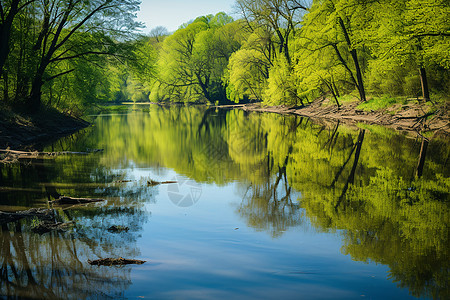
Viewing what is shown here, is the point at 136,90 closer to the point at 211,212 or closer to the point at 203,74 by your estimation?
the point at 203,74

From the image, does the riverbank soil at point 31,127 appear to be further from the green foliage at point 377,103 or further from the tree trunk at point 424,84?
the green foliage at point 377,103

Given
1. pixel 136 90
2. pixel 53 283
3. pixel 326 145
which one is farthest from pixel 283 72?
pixel 136 90

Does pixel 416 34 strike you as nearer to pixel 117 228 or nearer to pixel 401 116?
pixel 401 116

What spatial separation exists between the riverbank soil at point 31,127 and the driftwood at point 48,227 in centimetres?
1190

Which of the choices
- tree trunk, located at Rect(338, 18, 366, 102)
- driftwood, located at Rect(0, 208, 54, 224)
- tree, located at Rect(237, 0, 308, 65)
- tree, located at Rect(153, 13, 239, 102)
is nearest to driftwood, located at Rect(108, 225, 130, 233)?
driftwood, located at Rect(0, 208, 54, 224)

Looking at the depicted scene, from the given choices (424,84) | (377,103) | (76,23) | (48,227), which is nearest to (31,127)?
(76,23)

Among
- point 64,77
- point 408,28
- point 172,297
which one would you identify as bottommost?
point 172,297

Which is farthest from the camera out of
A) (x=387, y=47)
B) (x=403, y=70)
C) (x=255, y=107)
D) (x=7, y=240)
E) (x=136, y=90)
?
(x=136, y=90)

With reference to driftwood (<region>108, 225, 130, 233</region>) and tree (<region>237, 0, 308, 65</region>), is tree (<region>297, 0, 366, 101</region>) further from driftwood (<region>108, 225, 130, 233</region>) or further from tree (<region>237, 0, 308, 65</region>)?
driftwood (<region>108, 225, 130, 233</region>)

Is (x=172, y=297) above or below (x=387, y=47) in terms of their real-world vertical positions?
below

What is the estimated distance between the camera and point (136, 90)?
315ft

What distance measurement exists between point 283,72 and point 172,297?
146 ft

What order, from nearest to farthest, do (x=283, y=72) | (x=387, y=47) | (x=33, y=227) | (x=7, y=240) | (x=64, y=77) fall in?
(x=7, y=240)
(x=33, y=227)
(x=387, y=47)
(x=64, y=77)
(x=283, y=72)

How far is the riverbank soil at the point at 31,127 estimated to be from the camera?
1916cm
